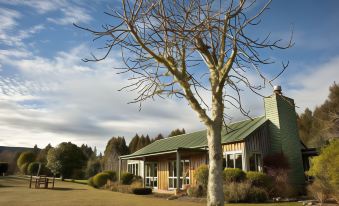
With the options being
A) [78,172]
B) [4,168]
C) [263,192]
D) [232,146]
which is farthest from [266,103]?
[4,168]

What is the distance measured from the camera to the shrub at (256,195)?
1382 cm

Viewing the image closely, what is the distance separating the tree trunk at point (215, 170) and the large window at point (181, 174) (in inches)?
689

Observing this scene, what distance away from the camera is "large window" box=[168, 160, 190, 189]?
21.6 metres

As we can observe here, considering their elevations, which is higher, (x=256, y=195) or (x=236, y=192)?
(x=236, y=192)

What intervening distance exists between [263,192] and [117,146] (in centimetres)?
4754

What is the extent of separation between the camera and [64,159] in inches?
1395

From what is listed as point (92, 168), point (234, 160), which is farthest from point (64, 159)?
point (234, 160)

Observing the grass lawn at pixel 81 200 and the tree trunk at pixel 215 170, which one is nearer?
the tree trunk at pixel 215 170

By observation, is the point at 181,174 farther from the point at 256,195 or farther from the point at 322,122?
the point at 322,122

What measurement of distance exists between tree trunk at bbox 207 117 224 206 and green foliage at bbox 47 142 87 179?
33947 millimetres

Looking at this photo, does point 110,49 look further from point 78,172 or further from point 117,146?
point 117,146

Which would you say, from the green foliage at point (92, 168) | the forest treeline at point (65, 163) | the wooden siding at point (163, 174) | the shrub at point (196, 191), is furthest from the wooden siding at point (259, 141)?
the green foliage at point (92, 168)

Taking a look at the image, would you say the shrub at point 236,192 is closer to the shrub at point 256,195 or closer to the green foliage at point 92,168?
the shrub at point 256,195

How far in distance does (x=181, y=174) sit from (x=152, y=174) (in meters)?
4.83
